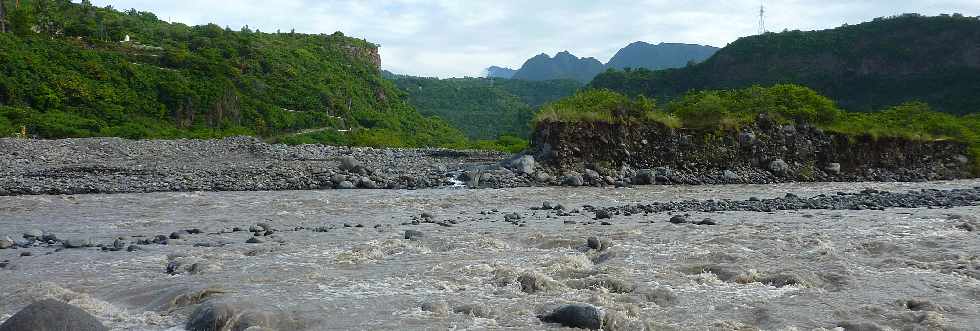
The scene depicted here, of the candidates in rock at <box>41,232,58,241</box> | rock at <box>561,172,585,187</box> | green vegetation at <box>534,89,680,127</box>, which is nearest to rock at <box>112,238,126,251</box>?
rock at <box>41,232,58,241</box>

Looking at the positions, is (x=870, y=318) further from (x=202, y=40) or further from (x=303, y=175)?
(x=202, y=40)

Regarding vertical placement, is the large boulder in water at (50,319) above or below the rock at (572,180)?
above

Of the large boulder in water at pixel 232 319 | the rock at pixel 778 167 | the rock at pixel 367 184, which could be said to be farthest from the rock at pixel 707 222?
the rock at pixel 778 167

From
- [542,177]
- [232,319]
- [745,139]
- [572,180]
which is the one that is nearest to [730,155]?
[745,139]

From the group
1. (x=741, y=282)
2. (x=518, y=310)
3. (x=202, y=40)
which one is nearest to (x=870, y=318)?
(x=741, y=282)

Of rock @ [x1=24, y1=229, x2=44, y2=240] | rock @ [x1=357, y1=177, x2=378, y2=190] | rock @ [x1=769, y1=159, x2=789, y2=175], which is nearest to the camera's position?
rock @ [x1=24, y1=229, x2=44, y2=240]

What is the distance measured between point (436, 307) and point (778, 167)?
71.2ft

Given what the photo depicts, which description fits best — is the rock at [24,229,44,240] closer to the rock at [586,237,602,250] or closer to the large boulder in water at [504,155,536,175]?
the rock at [586,237,602,250]

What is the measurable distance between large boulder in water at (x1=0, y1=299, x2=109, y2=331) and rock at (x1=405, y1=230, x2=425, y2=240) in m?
6.06

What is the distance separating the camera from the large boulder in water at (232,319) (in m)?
6.51

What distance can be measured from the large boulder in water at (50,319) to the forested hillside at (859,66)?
77.9 meters

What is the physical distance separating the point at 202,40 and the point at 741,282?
2872 inches

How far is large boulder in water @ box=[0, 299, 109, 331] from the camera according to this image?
5.51 metres

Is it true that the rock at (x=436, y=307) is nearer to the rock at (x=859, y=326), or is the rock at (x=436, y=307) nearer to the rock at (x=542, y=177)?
Answer: the rock at (x=859, y=326)
